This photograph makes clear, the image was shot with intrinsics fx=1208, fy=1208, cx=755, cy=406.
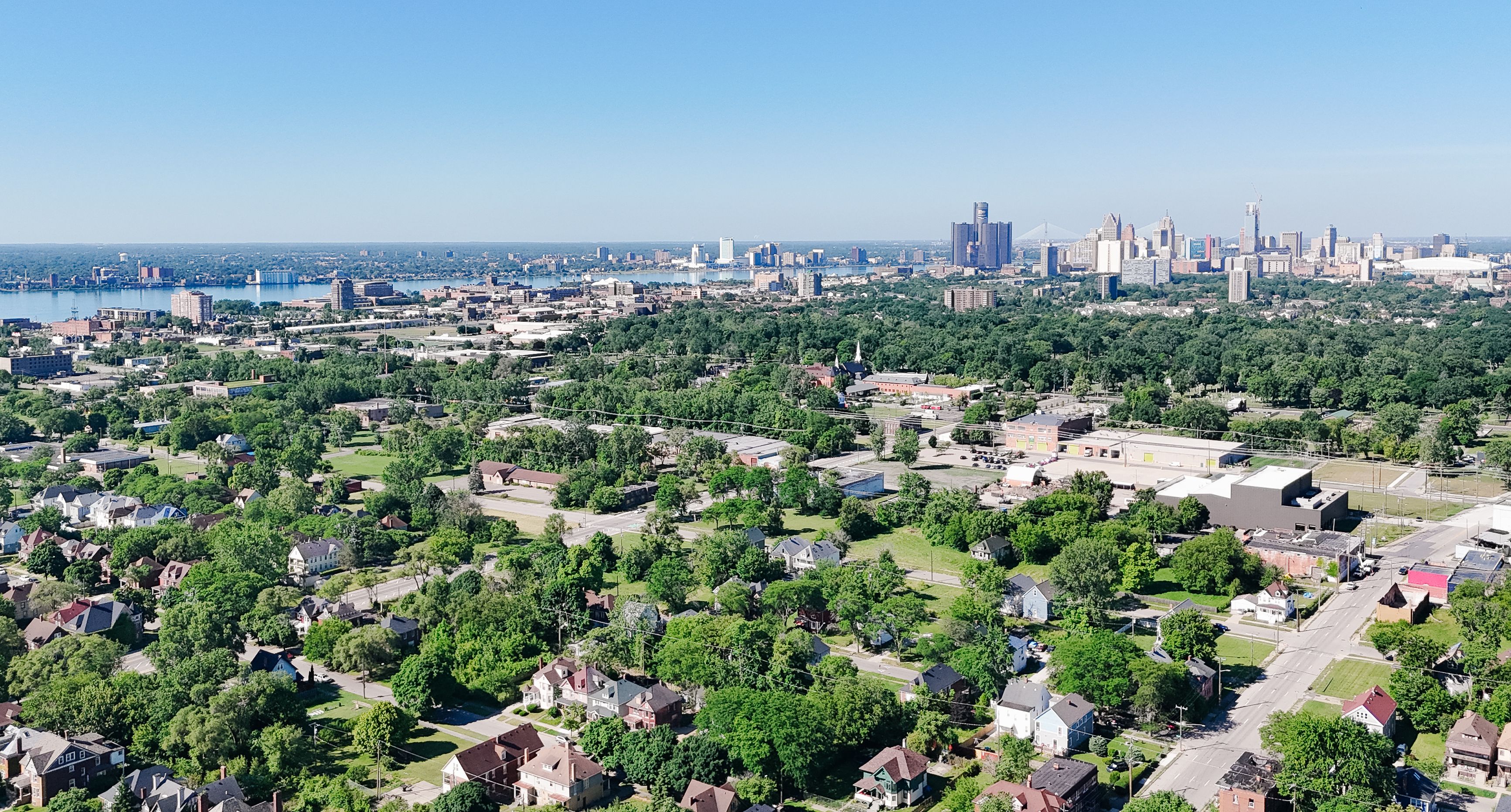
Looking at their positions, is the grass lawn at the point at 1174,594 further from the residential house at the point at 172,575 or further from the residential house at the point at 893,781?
the residential house at the point at 172,575

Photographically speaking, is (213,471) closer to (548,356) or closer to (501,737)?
(501,737)

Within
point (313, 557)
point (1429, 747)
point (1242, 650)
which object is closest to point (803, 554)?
point (1242, 650)

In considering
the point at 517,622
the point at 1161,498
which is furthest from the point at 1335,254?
the point at 517,622

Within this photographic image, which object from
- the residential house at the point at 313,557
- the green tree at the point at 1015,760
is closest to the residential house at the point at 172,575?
the residential house at the point at 313,557

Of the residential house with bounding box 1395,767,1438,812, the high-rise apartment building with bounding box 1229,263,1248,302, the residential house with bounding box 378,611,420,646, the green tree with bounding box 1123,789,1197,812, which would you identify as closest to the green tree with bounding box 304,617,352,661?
the residential house with bounding box 378,611,420,646

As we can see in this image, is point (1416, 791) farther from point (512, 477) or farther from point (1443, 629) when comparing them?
point (512, 477)

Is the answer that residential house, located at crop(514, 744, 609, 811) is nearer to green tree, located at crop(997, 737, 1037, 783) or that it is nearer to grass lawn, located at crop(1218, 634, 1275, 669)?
green tree, located at crop(997, 737, 1037, 783)

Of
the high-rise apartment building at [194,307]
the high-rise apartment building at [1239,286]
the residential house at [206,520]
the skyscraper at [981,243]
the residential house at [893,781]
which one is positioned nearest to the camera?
the residential house at [893,781]
